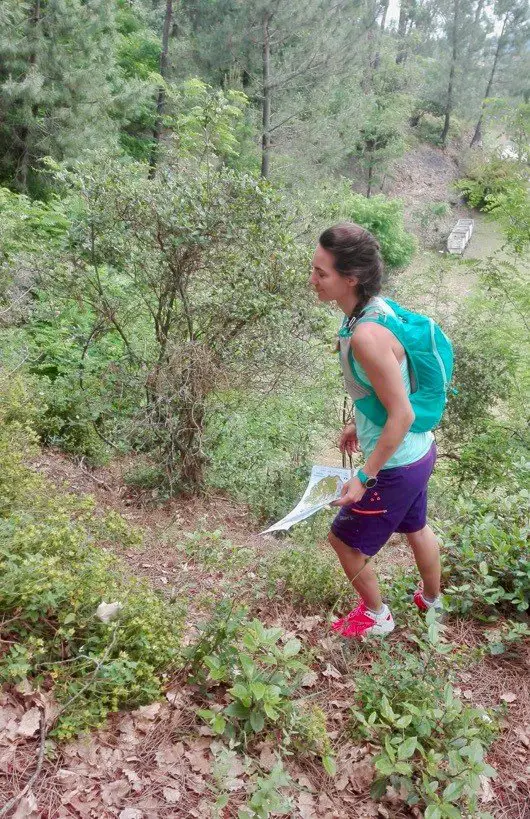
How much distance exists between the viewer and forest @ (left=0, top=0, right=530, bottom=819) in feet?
6.70

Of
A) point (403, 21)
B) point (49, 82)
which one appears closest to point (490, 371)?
point (49, 82)

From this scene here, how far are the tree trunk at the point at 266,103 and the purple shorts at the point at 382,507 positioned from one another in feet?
63.9

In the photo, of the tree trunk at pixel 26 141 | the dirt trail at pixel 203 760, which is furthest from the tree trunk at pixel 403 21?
the dirt trail at pixel 203 760

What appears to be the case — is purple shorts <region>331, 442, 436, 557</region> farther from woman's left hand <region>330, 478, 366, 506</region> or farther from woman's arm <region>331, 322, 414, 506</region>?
woman's arm <region>331, 322, 414, 506</region>

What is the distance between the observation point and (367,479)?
7.76 feet

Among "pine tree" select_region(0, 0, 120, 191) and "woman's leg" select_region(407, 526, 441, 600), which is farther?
"pine tree" select_region(0, 0, 120, 191)

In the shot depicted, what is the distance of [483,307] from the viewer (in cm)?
948

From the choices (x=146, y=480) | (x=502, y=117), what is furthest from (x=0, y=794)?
(x=502, y=117)

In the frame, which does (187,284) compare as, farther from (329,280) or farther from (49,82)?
(49,82)

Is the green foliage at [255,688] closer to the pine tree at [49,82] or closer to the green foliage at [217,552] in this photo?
the green foliage at [217,552]

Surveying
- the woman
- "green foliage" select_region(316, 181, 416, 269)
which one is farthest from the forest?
"green foliage" select_region(316, 181, 416, 269)

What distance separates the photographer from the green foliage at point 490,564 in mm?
3062

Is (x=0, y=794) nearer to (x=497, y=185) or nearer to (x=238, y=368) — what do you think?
(x=238, y=368)

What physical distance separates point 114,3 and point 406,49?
28272 millimetres
